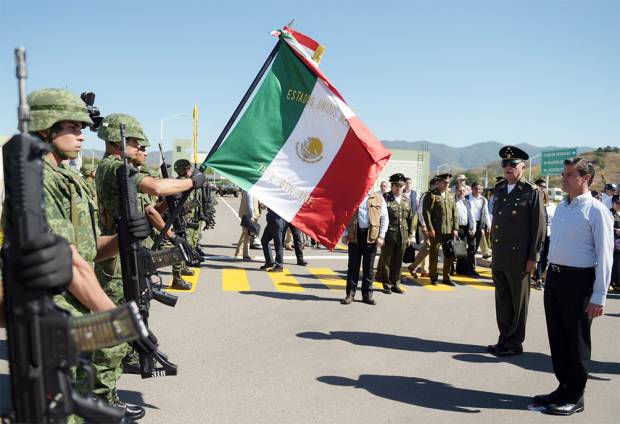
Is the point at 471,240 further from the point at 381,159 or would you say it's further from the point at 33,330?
the point at 33,330

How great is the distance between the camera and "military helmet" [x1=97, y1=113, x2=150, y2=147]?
4.83 m

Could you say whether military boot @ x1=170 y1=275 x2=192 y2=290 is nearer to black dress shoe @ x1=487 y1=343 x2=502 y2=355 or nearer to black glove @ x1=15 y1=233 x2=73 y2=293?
black dress shoe @ x1=487 y1=343 x2=502 y2=355

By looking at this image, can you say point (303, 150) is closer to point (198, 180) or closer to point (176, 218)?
point (198, 180)

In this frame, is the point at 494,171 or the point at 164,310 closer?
the point at 164,310

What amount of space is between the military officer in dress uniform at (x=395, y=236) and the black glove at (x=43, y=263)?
8.01 metres

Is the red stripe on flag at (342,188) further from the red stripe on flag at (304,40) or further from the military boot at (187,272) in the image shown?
the military boot at (187,272)

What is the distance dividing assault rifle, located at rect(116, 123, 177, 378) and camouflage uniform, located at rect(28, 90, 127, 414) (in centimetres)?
73

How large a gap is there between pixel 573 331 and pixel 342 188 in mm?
2525

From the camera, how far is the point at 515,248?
616 centimetres

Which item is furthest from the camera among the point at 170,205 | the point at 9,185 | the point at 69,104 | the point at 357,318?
the point at 357,318

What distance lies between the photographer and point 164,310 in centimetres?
805

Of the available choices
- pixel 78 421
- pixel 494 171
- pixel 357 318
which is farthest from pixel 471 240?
pixel 494 171

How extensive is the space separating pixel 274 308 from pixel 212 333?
5.48ft

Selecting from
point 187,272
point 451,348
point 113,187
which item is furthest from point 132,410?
point 187,272
